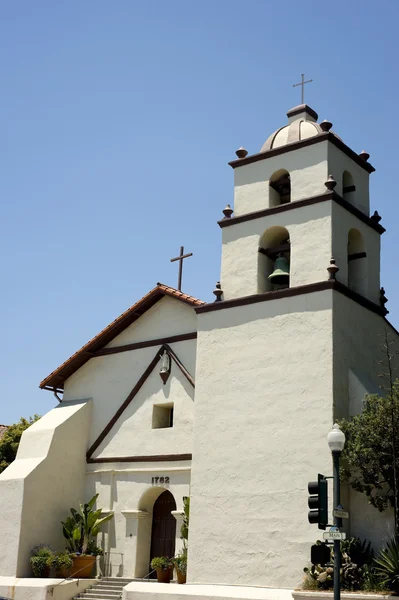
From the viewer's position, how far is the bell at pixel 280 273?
2069 centimetres

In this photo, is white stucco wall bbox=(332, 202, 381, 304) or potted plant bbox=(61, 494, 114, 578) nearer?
white stucco wall bbox=(332, 202, 381, 304)

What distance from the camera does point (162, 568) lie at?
21609mm

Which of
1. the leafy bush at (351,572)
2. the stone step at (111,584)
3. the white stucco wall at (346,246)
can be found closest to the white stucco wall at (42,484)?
the stone step at (111,584)

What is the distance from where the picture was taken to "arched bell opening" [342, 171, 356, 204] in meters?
21.7

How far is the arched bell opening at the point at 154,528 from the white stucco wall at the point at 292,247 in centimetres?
646

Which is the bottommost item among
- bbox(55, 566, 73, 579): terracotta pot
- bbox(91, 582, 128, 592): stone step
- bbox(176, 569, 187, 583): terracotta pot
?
bbox(91, 582, 128, 592): stone step

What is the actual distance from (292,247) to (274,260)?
136 centimetres

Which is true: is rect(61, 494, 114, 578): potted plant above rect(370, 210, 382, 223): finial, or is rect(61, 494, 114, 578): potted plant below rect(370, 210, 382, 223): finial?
below

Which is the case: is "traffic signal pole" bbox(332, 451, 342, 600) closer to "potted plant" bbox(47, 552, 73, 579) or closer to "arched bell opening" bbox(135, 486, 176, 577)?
"arched bell opening" bbox(135, 486, 176, 577)

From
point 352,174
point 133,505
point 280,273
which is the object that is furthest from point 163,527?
point 352,174

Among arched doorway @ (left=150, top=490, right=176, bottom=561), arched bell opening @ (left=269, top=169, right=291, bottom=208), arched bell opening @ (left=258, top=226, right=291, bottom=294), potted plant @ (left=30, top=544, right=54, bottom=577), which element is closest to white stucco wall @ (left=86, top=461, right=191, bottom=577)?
arched doorway @ (left=150, top=490, right=176, bottom=561)

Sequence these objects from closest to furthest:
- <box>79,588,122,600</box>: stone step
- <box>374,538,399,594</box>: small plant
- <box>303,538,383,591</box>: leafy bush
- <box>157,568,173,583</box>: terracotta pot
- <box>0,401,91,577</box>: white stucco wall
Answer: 1. <box>374,538,399,594</box>: small plant
2. <box>303,538,383,591</box>: leafy bush
3. <box>157,568,173,583</box>: terracotta pot
4. <box>79,588,122,600</box>: stone step
5. <box>0,401,91,577</box>: white stucco wall

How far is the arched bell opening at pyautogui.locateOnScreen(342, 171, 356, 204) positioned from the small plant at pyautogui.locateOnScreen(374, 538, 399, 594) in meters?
9.15

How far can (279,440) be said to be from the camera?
62.3 ft
